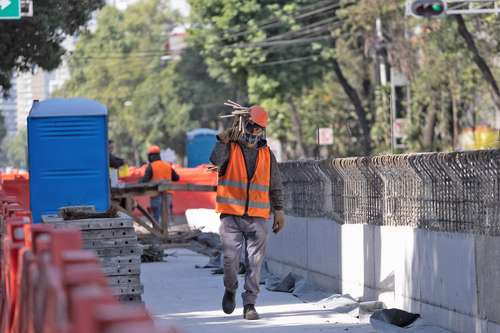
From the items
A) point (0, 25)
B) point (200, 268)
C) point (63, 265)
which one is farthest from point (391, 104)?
point (63, 265)

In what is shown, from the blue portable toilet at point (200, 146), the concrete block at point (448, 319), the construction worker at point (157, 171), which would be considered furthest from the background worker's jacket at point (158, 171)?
the blue portable toilet at point (200, 146)

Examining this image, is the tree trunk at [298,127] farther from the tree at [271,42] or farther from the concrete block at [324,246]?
the concrete block at [324,246]

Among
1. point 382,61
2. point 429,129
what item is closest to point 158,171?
Answer: point 429,129

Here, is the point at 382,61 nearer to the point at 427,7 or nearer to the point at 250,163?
the point at 427,7

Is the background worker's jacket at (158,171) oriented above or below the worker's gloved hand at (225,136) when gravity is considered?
below

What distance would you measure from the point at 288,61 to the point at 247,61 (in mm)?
1731

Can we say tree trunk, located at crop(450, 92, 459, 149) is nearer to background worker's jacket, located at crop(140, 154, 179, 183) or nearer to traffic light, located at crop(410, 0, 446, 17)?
traffic light, located at crop(410, 0, 446, 17)

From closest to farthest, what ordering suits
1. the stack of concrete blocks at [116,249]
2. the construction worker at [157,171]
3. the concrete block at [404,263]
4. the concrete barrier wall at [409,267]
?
the concrete barrier wall at [409,267] < the stack of concrete blocks at [116,249] < the concrete block at [404,263] < the construction worker at [157,171]

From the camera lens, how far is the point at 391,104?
2093 inches

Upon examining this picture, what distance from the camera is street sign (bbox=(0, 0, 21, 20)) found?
21.7m

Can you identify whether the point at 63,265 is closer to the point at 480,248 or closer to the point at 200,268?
the point at 480,248

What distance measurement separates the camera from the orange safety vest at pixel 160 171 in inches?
1008

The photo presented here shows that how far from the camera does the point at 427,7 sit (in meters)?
28.0

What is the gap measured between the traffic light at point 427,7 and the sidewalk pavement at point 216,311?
40.1 feet
